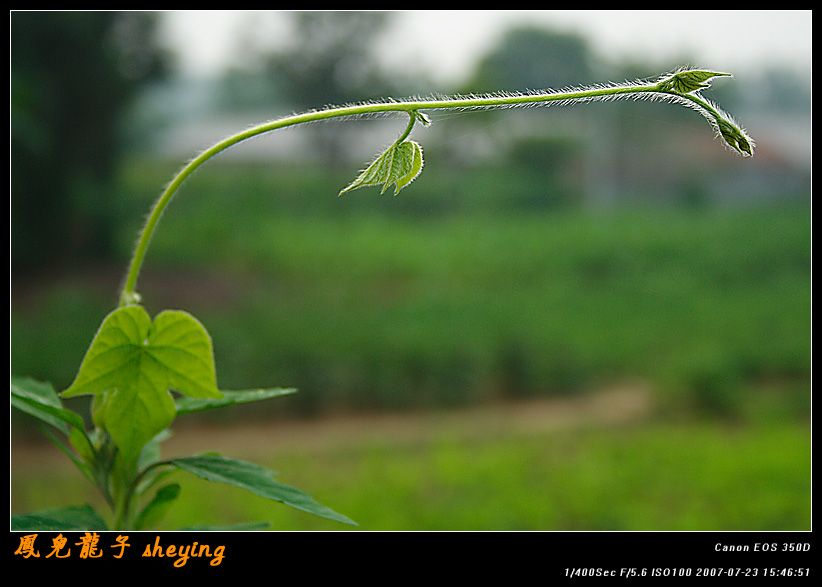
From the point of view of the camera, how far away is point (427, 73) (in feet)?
20.8

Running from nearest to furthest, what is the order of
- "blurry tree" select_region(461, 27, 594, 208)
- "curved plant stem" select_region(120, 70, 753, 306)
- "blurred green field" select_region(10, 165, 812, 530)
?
"curved plant stem" select_region(120, 70, 753, 306)
"blurred green field" select_region(10, 165, 812, 530)
"blurry tree" select_region(461, 27, 594, 208)

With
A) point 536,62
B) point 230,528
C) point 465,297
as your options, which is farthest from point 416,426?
point 536,62

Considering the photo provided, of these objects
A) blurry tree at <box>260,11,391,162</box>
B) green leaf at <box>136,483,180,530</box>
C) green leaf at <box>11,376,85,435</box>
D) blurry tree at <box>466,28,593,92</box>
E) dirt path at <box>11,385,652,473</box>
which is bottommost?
green leaf at <box>136,483,180,530</box>

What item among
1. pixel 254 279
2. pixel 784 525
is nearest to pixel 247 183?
pixel 254 279

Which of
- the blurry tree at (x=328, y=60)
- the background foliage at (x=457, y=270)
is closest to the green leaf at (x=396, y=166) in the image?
the background foliage at (x=457, y=270)

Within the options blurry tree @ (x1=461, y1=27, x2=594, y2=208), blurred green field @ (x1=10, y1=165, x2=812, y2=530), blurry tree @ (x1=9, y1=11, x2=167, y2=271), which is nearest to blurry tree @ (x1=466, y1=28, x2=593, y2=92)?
blurry tree @ (x1=461, y1=27, x2=594, y2=208)

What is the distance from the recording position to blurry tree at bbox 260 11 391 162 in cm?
596

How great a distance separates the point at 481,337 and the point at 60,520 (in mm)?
3799

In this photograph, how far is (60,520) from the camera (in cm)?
45

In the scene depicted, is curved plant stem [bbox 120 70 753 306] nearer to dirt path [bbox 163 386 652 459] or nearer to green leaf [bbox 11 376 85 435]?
green leaf [bbox 11 376 85 435]

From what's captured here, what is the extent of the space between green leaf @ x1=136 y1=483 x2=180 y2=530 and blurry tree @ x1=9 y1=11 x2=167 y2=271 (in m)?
4.15

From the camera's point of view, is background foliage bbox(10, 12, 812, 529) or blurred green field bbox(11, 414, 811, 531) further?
background foliage bbox(10, 12, 812, 529)

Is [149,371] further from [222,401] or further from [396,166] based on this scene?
[396,166]
